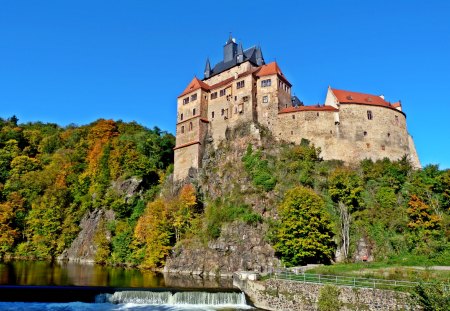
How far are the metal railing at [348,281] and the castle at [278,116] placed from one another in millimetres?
30654

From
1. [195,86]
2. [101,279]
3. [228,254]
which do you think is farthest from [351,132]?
[101,279]

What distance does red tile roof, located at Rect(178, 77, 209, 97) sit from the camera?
68.6m

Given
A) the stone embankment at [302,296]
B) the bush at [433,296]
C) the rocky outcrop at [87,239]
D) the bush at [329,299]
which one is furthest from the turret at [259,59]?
the bush at [433,296]

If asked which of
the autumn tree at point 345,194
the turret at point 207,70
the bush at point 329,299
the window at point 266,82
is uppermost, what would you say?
the turret at point 207,70

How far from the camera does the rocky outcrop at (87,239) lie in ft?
208

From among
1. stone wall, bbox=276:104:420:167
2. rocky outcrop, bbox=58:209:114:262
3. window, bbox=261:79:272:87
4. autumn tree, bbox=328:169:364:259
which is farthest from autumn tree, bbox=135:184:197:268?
window, bbox=261:79:272:87

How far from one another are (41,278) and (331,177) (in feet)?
115

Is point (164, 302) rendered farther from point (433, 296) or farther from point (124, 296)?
point (433, 296)

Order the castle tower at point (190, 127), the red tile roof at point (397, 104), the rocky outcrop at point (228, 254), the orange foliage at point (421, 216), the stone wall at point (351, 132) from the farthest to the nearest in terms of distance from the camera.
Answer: the red tile roof at point (397, 104) < the castle tower at point (190, 127) < the stone wall at point (351, 132) < the rocky outcrop at point (228, 254) < the orange foliage at point (421, 216)

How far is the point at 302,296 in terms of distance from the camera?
2697 centimetres

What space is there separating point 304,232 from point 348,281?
14925 millimetres

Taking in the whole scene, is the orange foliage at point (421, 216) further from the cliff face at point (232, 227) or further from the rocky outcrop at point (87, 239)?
the rocky outcrop at point (87, 239)

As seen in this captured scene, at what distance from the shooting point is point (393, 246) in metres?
40.9

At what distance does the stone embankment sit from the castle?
30949 mm
